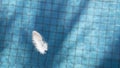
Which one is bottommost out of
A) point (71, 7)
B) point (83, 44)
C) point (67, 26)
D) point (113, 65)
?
point (113, 65)

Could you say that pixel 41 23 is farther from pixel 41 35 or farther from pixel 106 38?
pixel 106 38

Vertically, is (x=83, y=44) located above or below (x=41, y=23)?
below

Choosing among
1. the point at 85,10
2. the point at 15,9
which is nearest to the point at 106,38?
the point at 85,10

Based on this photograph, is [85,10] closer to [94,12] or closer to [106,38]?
[94,12]
